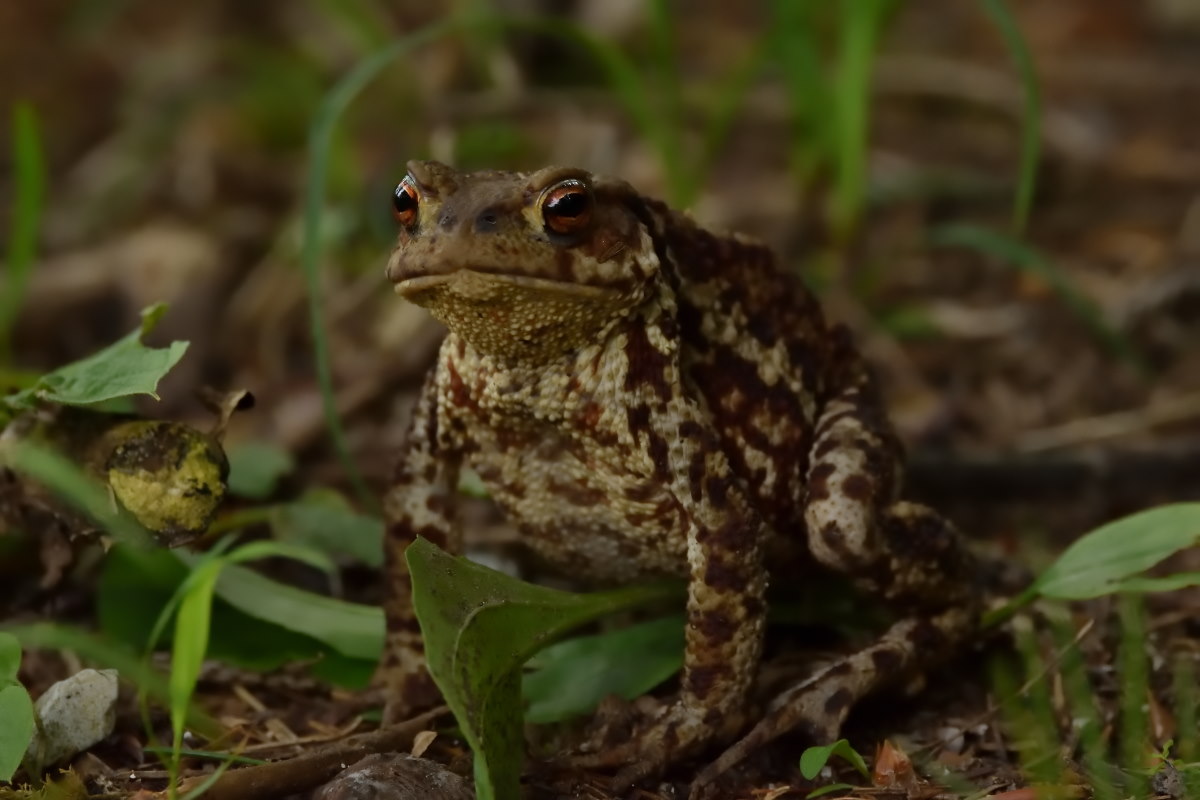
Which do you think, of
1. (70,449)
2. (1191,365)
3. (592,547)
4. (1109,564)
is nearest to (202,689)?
(70,449)

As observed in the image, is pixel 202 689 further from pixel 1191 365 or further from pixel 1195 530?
pixel 1191 365

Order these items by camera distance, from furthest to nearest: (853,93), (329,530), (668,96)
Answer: (668,96)
(853,93)
(329,530)

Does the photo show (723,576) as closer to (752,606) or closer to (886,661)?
(752,606)

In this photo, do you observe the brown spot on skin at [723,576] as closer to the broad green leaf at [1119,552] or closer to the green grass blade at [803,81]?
the broad green leaf at [1119,552]

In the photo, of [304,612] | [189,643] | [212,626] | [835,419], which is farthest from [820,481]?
[212,626]

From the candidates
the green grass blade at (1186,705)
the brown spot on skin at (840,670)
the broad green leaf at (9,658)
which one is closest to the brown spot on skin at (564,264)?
the brown spot on skin at (840,670)

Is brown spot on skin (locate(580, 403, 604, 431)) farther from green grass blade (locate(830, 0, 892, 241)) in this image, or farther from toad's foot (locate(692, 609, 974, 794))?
green grass blade (locate(830, 0, 892, 241))

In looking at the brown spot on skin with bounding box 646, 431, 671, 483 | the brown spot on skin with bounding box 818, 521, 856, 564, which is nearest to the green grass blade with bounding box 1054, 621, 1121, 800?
the brown spot on skin with bounding box 818, 521, 856, 564
